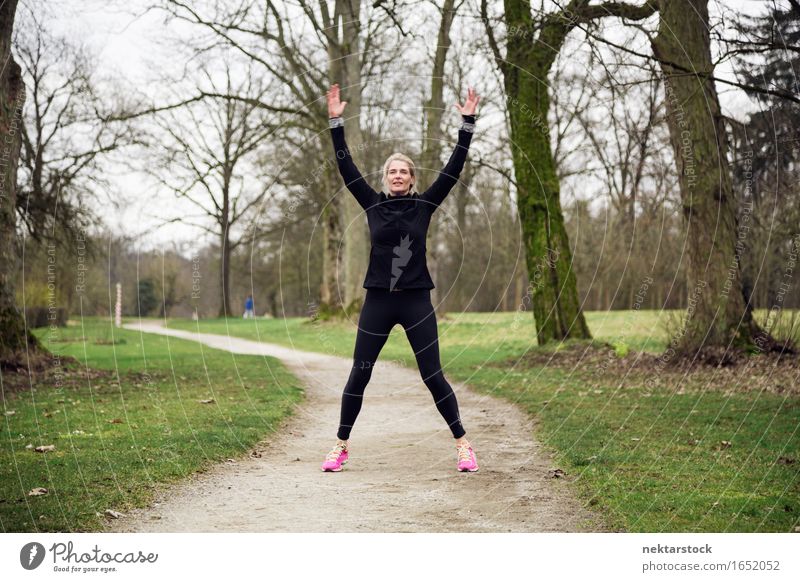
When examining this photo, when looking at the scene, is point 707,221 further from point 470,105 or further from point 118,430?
point 118,430

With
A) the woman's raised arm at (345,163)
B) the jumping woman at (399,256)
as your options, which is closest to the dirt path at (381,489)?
the jumping woman at (399,256)

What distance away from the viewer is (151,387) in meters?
12.8

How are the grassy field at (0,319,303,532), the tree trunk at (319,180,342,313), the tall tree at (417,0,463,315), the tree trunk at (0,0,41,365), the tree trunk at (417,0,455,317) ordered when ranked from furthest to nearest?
the tree trunk at (319,180,342,313) → the tree trunk at (417,0,455,317) → the tall tree at (417,0,463,315) → the tree trunk at (0,0,41,365) → the grassy field at (0,319,303,532)

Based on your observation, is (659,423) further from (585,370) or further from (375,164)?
(375,164)

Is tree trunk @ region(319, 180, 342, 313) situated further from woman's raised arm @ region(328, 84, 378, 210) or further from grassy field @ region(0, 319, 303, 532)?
woman's raised arm @ region(328, 84, 378, 210)

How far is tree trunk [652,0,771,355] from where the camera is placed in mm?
13180

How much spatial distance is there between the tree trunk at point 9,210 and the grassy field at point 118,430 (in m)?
0.90

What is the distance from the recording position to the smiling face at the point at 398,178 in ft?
21.7

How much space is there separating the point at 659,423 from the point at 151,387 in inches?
310

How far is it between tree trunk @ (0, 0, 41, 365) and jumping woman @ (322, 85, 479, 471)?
25.2 ft

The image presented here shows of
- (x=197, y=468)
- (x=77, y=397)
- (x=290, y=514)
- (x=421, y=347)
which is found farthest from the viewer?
(x=77, y=397)

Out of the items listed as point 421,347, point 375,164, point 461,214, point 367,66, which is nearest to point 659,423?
point 421,347

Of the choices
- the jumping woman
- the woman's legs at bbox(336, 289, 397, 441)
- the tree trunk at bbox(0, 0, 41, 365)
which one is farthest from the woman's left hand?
the tree trunk at bbox(0, 0, 41, 365)
